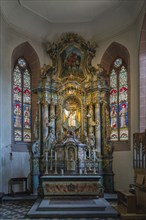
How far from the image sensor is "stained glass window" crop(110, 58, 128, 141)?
680 inches

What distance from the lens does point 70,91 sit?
687 inches

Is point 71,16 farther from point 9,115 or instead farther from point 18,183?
point 18,183

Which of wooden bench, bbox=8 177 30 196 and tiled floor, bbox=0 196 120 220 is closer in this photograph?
tiled floor, bbox=0 196 120 220

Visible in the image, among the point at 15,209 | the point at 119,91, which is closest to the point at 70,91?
the point at 119,91

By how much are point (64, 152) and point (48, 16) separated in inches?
270

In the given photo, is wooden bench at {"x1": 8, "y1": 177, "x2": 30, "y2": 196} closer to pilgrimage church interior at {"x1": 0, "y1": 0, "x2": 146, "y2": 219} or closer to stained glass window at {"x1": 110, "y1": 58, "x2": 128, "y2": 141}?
pilgrimage church interior at {"x1": 0, "y1": 0, "x2": 146, "y2": 219}

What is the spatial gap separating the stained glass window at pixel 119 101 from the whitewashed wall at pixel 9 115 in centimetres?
83

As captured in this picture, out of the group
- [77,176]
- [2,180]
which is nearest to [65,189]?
[77,176]

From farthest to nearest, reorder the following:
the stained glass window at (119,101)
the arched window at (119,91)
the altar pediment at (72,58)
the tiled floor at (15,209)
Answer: the altar pediment at (72,58) → the stained glass window at (119,101) → the arched window at (119,91) → the tiled floor at (15,209)

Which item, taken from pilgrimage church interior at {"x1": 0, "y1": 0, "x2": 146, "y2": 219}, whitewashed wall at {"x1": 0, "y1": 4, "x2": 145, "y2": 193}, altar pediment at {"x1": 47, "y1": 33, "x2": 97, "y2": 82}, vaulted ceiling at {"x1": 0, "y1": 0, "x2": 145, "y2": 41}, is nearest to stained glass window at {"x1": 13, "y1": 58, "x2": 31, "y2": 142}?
pilgrimage church interior at {"x1": 0, "y1": 0, "x2": 146, "y2": 219}

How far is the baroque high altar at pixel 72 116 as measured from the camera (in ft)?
53.4

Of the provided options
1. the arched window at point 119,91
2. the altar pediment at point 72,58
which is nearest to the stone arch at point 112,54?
the arched window at point 119,91

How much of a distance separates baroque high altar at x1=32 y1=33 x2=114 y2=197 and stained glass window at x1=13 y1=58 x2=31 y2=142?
83cm

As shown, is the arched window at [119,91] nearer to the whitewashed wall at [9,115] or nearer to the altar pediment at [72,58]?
the whitewashed wall at [9,115]
